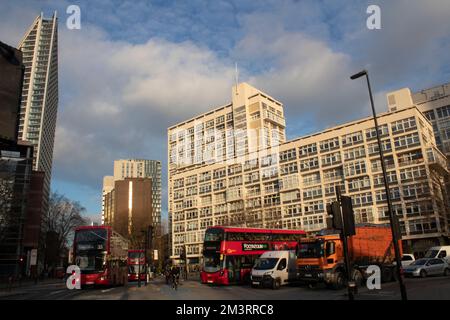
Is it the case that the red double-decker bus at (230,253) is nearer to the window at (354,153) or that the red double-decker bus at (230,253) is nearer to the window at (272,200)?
the window at (354,153)

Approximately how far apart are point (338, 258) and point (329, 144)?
5159 centimetres

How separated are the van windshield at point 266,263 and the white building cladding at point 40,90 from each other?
114505mm

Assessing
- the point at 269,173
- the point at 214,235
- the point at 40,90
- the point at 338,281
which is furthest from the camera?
the point at 40,90

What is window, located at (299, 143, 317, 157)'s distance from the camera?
7389 cm

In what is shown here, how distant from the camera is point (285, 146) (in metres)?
79.0

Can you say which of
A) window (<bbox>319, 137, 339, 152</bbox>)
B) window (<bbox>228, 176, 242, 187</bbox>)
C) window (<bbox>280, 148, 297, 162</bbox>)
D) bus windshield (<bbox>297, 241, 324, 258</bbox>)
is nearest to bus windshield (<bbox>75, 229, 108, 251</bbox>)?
bus windshield (<bbox>297, 241, 324, 258</bbox>)

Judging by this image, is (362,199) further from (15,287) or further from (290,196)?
(15,287)

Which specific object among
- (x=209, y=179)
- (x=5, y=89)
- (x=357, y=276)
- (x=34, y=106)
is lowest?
(x=357, y=276)

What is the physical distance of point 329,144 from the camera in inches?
2820

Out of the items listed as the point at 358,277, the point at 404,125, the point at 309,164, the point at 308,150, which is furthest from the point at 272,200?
the point at 358,277
